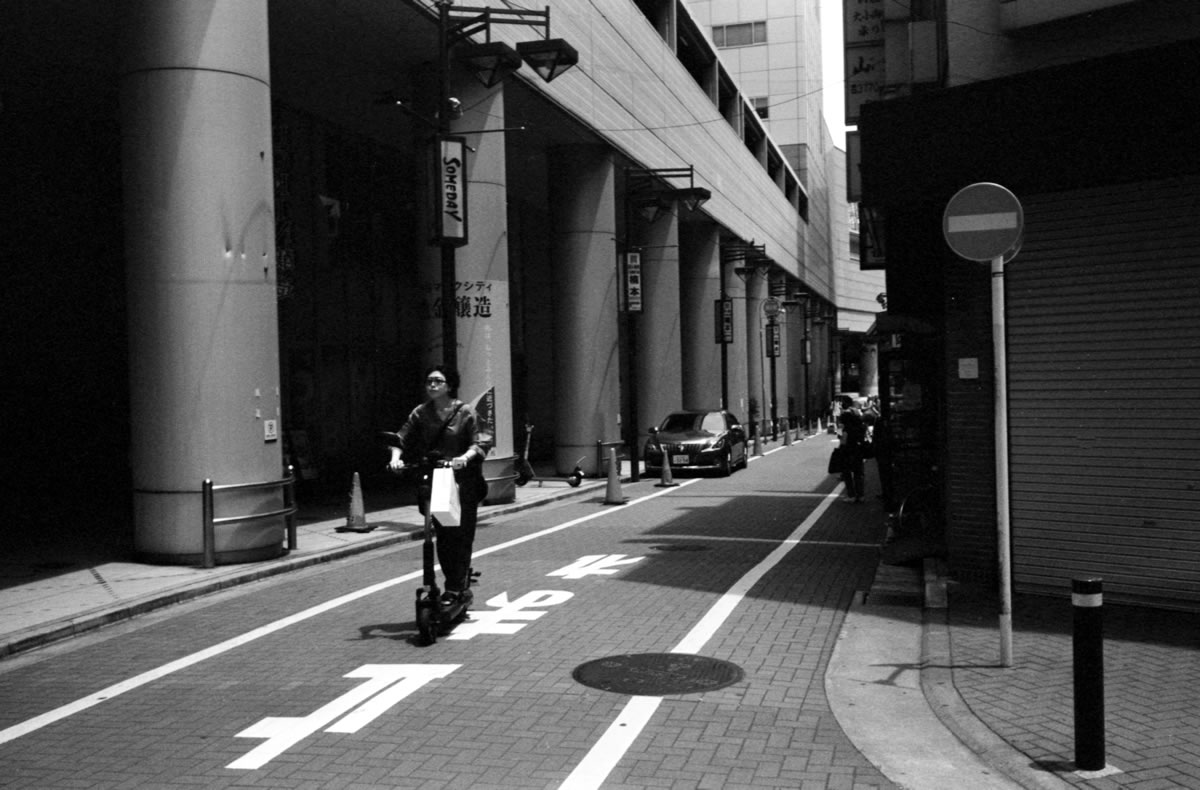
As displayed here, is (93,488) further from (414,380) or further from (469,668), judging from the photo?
(469,668)

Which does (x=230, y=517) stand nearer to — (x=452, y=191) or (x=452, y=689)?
(x=452, y=689)

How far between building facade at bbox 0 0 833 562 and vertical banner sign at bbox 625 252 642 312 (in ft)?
0.26

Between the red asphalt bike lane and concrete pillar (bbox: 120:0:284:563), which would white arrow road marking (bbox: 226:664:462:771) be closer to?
the red asphalt bike lane

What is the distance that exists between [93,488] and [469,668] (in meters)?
16.3

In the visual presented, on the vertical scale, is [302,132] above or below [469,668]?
above

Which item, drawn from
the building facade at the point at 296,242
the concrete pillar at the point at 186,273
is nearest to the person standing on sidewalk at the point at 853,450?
the building facade at the point at 296,242

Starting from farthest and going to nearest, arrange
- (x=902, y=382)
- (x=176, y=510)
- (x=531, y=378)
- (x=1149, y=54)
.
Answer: (x=531, y=378) → (x=902, y=382) → (x=176, y=510) → (x=1149, y=54)

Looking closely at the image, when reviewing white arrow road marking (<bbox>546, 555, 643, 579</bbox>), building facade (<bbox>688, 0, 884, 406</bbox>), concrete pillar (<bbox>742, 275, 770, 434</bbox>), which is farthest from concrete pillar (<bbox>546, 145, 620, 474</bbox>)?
building facade (<bbox>688, 0, 884, 406</bbox>)

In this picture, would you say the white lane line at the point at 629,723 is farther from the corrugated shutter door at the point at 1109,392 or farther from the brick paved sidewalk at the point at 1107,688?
the corrugated shutter door at the point at 1109,392

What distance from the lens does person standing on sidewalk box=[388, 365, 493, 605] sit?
8188 millimetres

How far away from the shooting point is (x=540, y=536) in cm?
1488

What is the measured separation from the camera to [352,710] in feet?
20.5

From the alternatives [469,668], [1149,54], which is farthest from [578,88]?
[469,668]

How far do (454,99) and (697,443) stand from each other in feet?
40.2
